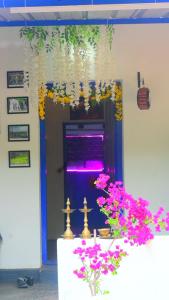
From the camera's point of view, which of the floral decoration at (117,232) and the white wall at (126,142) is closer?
the floral decoration at (117,232)

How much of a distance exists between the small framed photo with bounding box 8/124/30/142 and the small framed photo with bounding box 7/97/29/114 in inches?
7.1

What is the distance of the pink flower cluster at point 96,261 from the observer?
4.04 metres

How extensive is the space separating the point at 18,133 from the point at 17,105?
0.34 metres

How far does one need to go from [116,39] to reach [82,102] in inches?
41.3

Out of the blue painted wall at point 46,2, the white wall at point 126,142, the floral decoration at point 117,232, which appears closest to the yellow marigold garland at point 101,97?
the white wall at point 126,142

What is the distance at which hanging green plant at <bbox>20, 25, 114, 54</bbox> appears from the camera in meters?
6.47

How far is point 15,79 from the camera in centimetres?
673

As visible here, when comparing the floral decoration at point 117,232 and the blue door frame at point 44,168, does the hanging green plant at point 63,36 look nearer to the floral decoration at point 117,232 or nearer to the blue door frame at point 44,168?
the blue door frame at point 44,168

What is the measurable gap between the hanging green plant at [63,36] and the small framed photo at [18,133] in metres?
0.92

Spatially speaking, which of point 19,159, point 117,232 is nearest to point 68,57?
point 19,159

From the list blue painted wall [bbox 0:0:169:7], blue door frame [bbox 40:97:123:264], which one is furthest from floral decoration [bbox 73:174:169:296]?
blue door frame [bbox 40:97:123:264]

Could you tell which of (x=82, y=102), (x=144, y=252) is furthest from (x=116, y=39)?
(x=144, y=252)

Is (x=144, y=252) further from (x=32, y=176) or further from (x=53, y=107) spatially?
(x=53, y=107)

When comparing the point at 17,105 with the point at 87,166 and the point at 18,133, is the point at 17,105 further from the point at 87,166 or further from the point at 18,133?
the point at 87,166
